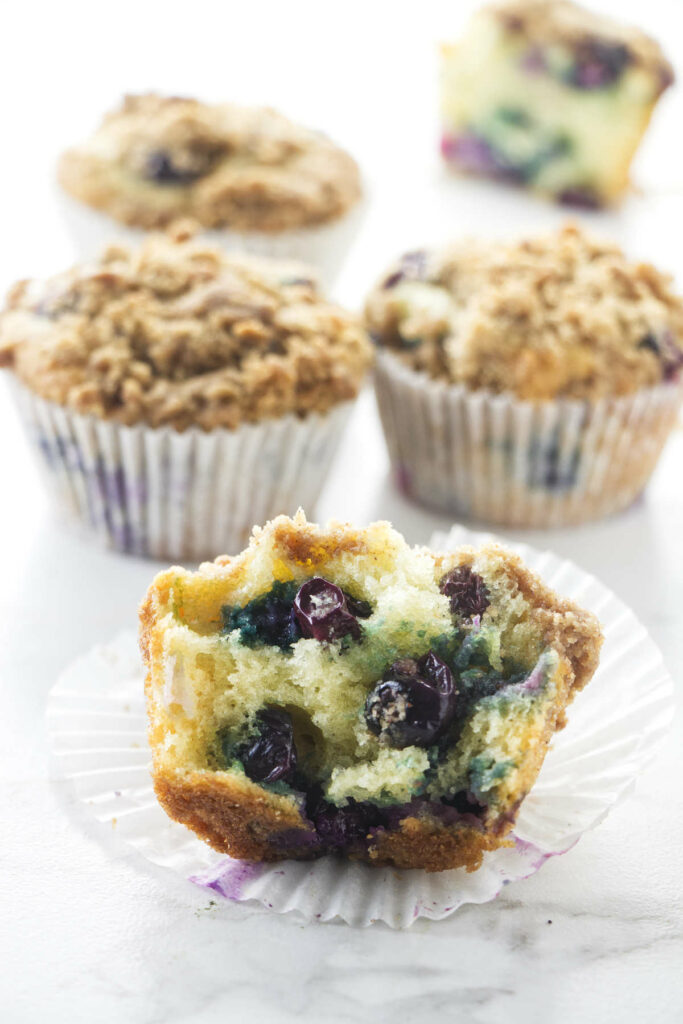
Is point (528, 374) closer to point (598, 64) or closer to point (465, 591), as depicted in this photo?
point (465, 591)

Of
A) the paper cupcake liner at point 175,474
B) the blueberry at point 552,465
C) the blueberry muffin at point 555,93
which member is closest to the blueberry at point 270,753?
the paper cupcake liner at point 175,474

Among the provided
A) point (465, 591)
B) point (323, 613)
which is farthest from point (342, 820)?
point (465, 591)

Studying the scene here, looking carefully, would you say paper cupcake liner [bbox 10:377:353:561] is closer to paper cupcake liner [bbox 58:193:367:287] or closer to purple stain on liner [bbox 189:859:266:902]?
paper cupcake liner [bbox 58:193:367:287]

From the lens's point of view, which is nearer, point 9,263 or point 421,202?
point 9,263

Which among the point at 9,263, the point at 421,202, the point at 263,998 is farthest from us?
the point at 421,202

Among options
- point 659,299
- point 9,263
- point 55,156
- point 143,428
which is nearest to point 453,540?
point 143,428

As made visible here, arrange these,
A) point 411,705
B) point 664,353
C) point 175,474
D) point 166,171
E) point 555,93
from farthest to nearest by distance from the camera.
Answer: point 555,93 < point 166,171 < point 664,353 < point 175,474 < point 411,705

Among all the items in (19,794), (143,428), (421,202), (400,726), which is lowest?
(421,202)

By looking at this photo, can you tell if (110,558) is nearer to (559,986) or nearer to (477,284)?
(477,284)

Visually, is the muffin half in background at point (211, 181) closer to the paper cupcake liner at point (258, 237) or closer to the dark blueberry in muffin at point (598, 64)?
the paper cupcake liner at point (258, 237)
